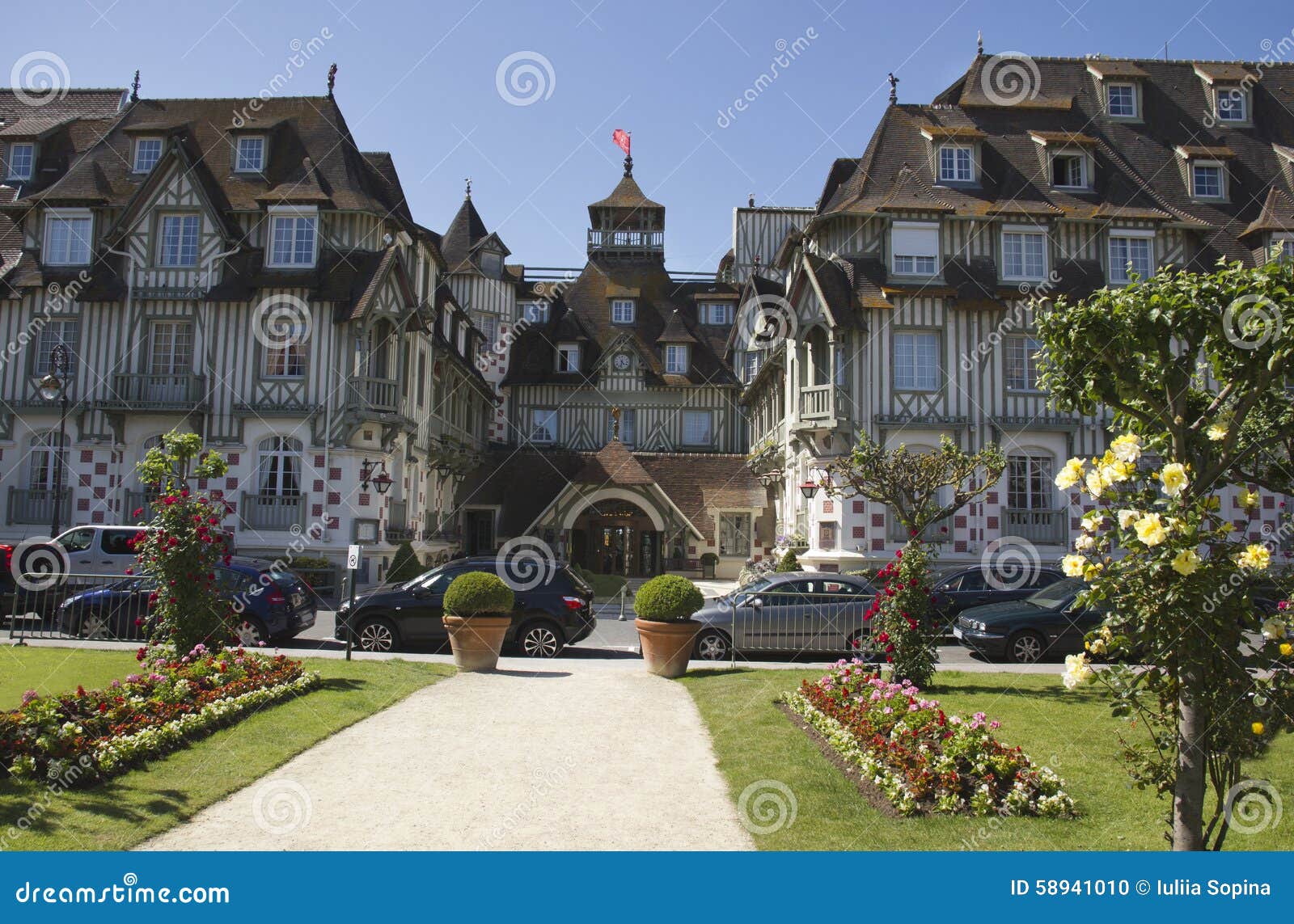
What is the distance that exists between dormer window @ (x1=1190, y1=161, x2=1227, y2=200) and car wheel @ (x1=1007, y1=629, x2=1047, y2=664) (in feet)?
63.9

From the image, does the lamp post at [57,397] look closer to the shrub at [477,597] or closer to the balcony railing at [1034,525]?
the shrub at [477,597]

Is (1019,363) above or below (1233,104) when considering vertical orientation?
below

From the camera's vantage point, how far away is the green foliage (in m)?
24.9

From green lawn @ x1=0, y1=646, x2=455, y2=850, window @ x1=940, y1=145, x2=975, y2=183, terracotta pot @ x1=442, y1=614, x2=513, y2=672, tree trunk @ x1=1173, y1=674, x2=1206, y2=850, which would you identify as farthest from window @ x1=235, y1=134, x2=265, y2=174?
tree trunk @ x1=1173, y1=674, x2=1206, y2=850

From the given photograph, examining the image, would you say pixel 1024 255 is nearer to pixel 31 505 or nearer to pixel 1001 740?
pixel 1001 740

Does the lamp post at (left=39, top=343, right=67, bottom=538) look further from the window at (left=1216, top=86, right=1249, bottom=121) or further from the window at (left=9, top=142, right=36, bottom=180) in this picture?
the window at (left=1216, top=86, right=1249, bottom=121)

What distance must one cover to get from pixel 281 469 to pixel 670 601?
1581 cm

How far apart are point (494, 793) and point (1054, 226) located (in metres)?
25.2

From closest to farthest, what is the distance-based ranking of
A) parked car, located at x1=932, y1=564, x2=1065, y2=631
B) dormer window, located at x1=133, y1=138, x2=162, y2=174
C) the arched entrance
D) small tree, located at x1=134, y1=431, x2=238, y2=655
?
small tree, located at x1=134, y1=431, x2=238, y2=655
parked car, located at x1=932, y1=564, x2=1065, y2=631
dormer window, located at x1=133, y1=138, x2=162, y2=174
the arched entrance

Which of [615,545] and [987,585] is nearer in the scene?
[987,585]

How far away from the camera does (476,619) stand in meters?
13.3

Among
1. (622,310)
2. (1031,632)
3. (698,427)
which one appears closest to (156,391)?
(698,427)

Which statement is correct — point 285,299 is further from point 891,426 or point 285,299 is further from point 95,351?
point 891,426

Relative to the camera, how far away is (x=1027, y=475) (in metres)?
25.7
